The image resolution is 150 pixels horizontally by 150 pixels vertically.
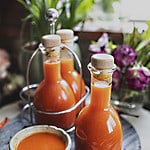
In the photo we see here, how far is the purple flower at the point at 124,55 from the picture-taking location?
2.65 ft

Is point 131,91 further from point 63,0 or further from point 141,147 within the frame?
point 63,0

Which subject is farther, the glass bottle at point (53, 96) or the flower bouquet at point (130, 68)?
the flower bouquet at point (130, 68)

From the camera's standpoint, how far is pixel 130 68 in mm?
821

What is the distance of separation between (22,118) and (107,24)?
402mm

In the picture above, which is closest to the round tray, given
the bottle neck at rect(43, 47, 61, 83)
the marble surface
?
the marble surface

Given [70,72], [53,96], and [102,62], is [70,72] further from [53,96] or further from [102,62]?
[102,62]

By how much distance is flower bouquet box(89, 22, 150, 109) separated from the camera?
81 cm

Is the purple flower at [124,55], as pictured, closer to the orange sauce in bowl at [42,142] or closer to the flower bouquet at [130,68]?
the flower bouquet at [130,68]

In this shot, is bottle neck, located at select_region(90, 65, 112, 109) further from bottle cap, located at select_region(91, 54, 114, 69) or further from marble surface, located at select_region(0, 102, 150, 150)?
marble surface, located at select_region(0, 102, 150, 150)

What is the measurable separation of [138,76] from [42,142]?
0.33 metres

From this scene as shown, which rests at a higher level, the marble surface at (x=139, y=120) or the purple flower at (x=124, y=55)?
the purple flower at (x=124, y=55)

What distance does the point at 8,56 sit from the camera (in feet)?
4.26

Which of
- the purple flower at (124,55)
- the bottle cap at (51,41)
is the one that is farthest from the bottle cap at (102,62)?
the purple flower at (124,55)

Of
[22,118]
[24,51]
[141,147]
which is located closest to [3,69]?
[24,51]
